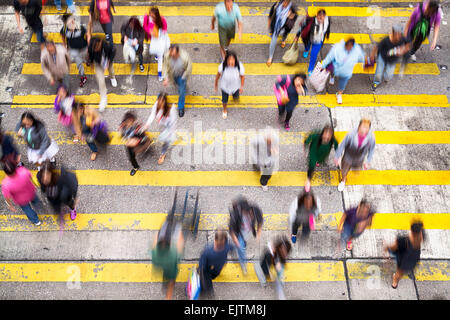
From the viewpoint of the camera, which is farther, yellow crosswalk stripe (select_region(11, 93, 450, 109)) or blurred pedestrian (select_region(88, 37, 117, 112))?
yellow crosswalk stripe (select_region(11, 93, 450, 109))

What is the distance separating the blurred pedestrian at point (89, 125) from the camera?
776cm

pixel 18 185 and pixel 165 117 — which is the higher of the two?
pixel 165 117

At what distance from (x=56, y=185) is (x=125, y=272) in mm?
1879

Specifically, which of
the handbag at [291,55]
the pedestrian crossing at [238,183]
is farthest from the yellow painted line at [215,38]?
the handbag at [291,55]

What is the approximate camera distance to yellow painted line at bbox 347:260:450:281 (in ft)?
24.2

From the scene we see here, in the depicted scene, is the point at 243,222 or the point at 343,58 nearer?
the point at 243,222

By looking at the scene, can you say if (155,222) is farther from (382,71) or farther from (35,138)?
(382,71)

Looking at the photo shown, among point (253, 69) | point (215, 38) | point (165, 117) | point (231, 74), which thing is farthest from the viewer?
point (215, 38)

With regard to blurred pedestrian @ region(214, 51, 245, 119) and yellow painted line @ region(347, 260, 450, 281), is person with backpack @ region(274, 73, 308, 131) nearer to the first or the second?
blurred pedestrian @ region(214, 51, 245, 119)

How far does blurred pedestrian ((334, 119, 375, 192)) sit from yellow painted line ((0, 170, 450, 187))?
781 millimetres

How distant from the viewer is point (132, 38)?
9102 mm

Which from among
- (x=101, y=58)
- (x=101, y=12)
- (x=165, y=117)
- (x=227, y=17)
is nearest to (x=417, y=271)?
(x=165, y=117)

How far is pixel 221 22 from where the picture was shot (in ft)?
30.2

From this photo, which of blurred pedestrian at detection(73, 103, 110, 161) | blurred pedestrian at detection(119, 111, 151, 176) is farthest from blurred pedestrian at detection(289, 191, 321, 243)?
blurred pedestrian at detection(73, 103, 110, 161)
